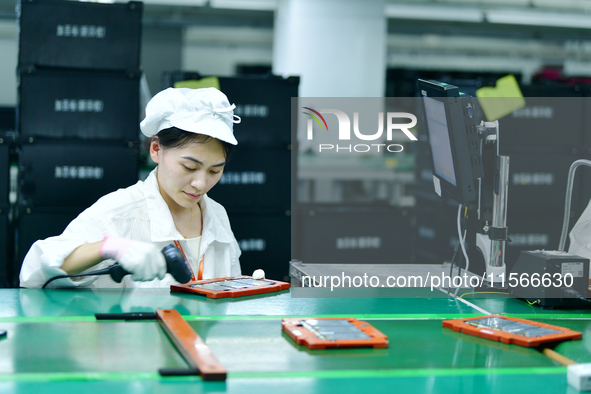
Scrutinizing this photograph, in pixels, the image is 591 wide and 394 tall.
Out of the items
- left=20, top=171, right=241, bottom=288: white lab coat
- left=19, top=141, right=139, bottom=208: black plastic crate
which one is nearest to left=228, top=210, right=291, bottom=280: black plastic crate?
left=19, top=141, right=139, bottom=208: black plastic crate

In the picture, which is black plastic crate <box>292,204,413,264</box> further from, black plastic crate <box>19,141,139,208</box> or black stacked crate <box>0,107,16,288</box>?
black stacked crate <box>0,107,16,288</box>

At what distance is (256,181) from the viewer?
8.81ft

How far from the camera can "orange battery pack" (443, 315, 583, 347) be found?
1035mm

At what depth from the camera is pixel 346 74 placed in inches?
192

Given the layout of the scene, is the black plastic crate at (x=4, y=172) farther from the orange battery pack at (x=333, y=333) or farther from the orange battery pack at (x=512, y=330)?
the orange battery pack at (x=512, y=330)

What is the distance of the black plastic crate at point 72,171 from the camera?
2426 mm

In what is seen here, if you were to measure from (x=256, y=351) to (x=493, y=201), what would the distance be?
0.76m

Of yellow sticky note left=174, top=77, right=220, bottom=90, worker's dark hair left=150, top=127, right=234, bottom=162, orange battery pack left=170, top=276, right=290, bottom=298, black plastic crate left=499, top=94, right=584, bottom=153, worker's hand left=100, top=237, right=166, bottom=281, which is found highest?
yellow sticky note left=174, top=77, right=220, bottom=90

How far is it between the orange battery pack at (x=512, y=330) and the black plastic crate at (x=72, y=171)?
1722 mm

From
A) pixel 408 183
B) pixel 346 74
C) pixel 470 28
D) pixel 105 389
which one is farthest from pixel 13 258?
pixel 470 28

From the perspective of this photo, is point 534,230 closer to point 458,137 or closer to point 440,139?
point 440,139

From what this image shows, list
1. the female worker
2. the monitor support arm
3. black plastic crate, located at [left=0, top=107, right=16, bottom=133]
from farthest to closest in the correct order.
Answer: black plastic crate, located at [left=0, top=107, right=16, bottom=133], the female worker, the monitor support arm

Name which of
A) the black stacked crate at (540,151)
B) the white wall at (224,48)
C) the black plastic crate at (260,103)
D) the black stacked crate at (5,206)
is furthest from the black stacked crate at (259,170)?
the white wall at (224,48)

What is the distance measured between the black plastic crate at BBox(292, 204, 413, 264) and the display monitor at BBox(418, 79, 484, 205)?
1.66 meters
